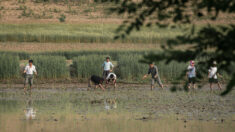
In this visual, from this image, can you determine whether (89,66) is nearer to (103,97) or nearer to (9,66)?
(9,66)

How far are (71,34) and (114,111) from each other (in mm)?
51688

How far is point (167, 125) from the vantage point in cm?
1767

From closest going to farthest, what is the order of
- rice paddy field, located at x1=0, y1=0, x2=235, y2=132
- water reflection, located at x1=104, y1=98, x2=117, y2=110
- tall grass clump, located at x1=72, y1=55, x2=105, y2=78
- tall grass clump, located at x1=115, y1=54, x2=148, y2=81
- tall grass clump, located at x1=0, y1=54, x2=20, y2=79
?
rice paddy field, located at x1=0, y1=0, x2=235, y2=132 < water reflection, located at x1=104, y1=98, x2=117, y2=110 < tall grass clump, located at x1=0, y1=54, x2=20, y2=79 < tall grass clump, located at x1=72, y1=55, x2=105, y2=78 < tall grass clump, located at x1=115, y1=54, x2=148, y2=81

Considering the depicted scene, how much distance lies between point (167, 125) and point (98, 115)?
10.4 ft

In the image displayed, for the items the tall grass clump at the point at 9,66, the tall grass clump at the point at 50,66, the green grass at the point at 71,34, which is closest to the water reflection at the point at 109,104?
the tall grass clump at the point at 50,66

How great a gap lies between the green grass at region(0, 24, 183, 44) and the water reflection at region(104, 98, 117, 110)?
40.3 meters

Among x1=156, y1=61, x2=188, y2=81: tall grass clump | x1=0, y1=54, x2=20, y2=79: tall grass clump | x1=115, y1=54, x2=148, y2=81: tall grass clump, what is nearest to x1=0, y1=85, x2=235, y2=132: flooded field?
x1=0, y1=54, x2=20, y2=79: tall grass clump

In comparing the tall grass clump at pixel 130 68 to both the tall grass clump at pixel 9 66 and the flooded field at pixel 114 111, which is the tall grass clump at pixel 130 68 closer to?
the flooded field at pixel 114 111

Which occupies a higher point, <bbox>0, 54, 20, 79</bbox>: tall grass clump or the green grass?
<bbox>0, 54, 20, 79</bbox>: tall grass clump

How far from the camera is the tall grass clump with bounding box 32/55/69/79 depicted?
35.9 metres

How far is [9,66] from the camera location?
35.8 metres

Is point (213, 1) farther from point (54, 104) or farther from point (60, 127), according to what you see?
point (54, 104)

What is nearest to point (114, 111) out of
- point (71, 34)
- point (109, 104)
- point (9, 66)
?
point (109, 104)

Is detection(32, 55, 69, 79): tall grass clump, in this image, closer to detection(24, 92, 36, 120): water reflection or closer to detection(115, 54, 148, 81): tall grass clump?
detection(115, 54, 148, 81): tall grass clump
